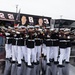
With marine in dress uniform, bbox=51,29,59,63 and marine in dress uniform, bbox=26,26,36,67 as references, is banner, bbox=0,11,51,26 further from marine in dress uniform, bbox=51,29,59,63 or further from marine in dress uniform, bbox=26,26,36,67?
marine in dress uniform, bbox=26,26,36,67

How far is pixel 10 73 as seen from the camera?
5.36 metres

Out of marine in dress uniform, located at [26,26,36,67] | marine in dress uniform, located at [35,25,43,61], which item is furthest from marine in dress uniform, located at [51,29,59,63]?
marine in dress uniform, located at [26,26,36,67]

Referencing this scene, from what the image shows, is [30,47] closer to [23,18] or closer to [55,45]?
[55,45]

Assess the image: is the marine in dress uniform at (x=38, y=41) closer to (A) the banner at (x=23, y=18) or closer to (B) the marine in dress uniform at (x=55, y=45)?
(B) the marine in dress uniform at (x=55, y=45)

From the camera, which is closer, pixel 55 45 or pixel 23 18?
pixel 55 45

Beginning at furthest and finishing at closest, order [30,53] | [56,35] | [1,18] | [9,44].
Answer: [1,18], [9,44], [56,35], [30,53]

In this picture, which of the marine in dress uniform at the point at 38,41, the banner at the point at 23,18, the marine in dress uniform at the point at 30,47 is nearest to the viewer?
the marine in dress uniform at the point at 30,47

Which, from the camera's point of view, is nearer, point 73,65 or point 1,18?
point 73,65

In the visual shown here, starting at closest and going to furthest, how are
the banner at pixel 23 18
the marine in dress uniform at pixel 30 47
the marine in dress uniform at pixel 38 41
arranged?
1. the marine in dress uniform at pixel 30 47
2. the marine in dress uniform at pixel 38 41
3. the banner at pixel 23 18

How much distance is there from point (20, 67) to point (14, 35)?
111 centimetres

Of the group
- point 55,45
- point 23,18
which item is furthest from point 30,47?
point 23,18

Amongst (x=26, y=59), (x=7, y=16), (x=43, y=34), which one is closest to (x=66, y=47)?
(x=43, y=34)

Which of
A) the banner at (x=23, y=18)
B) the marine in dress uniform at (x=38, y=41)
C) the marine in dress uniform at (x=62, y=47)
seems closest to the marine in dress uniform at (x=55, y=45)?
the marine in dress uniform at (x=62, y=47)

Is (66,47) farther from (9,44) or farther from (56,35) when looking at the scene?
(9,44)
